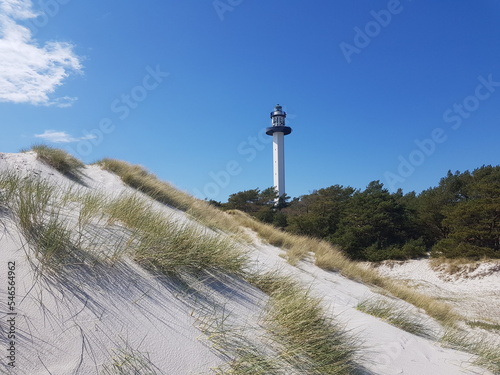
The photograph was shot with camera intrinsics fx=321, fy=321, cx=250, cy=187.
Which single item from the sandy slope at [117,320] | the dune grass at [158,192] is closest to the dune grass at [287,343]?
the sandy slope at [117,320]

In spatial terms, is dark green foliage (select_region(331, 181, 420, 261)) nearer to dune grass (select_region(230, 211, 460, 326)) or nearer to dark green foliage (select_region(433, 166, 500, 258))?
dark green foliage (select_region(433, 166, 500, 258))

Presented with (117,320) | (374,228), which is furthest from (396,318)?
(374,228)

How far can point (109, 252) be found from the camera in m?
2.69

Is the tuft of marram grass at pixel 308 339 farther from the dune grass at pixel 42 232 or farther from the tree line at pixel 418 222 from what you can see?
the tree line at pixel 418 222

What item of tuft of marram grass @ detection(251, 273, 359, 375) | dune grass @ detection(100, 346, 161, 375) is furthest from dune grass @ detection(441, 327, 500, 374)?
dune grass @ detection(100, 346, 161, 375)

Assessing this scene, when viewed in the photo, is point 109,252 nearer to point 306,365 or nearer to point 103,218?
point 103,218

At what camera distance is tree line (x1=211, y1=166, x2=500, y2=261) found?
17.6m

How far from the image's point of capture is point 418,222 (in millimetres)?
22172

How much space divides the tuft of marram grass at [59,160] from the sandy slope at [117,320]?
25.8 feet

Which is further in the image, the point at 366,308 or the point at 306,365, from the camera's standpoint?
the point at 366,308

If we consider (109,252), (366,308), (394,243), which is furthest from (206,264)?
(394,243)

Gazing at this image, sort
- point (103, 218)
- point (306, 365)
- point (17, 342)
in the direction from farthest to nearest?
point (103, 218) → point (306, 365) → point (17, 342)

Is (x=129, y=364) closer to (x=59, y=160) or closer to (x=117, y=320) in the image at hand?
(x=117, y=320)

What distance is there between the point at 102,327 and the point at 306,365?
144cm
